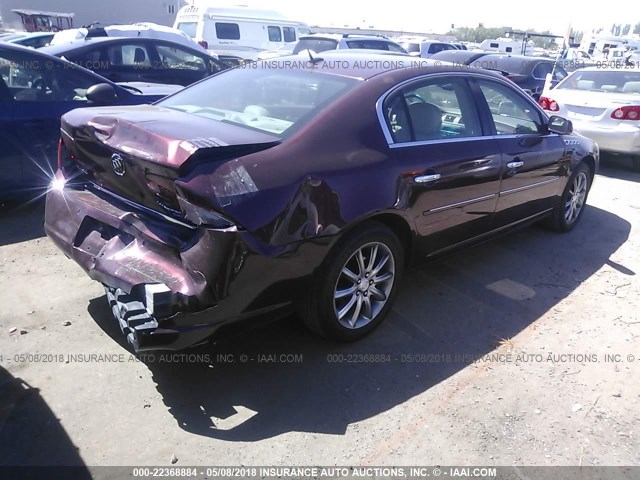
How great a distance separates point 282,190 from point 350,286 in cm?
82

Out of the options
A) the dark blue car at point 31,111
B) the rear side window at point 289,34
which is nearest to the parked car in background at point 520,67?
the rear side window at point 289,34

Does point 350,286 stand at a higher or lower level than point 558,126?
lower

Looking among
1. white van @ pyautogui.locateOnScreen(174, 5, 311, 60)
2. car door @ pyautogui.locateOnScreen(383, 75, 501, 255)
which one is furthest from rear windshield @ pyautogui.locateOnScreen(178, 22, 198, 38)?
car door @ pyautogui.locateOnScreen(383, 75, 501, 255)

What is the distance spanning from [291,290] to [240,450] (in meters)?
0.78

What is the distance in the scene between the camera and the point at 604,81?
28.0 ft

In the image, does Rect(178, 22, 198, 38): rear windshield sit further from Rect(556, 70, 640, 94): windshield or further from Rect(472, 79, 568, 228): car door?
Rect(472, 79, 568, 228): car door

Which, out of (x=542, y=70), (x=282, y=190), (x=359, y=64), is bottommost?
(x=542, y=70)

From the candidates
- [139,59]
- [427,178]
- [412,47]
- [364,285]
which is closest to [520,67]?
[412,47]

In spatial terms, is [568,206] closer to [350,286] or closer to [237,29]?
[350,286]

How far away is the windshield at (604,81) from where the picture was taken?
820 cm

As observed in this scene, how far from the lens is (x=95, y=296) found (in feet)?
11.7

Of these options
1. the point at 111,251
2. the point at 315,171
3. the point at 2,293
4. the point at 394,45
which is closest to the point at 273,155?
the point at 315,171

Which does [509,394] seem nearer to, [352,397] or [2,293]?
[352,397]

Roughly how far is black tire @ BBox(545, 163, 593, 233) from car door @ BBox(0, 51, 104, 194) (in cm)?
470
